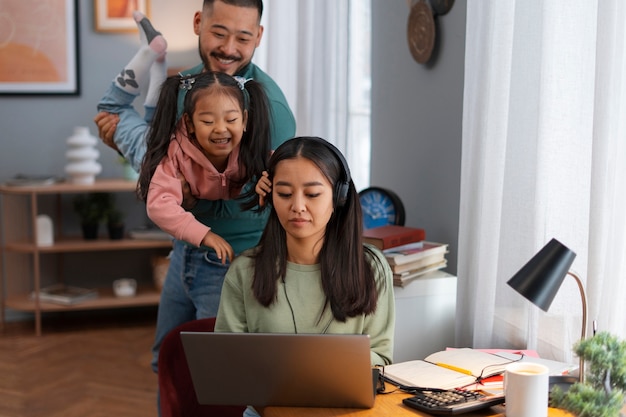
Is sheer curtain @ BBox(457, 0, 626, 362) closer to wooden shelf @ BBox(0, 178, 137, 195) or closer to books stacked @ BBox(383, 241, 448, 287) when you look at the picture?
books stacked @ BBox(383, 241, 448, 287)

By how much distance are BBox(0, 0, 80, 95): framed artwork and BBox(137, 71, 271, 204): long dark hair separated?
136 inches

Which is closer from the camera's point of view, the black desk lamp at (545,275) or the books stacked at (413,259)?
the black desk lamp at (545,275)

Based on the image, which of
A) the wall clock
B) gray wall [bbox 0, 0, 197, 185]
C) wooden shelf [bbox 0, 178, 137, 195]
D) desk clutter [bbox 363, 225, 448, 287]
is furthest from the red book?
gray wall [bbox 0, 0, 197, 185]

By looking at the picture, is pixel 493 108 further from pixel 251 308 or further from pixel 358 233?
pixel 251 308

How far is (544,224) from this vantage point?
2.24m

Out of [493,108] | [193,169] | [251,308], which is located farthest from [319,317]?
[493,108]

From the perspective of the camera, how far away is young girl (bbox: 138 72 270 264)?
6.74 feet

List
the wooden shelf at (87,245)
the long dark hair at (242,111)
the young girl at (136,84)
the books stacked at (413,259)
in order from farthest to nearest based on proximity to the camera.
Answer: the wooden shelf at (87,245) → the books stacked at (413,259) → the young girl at (136,84) → the long dark hair at (242,111)

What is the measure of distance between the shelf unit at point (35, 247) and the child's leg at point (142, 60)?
2.69m

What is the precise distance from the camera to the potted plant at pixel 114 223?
5.30 meters

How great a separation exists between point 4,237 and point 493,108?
3.81m

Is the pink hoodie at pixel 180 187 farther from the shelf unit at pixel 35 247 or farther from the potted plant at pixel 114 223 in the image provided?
the potted plant at pixel 114 223

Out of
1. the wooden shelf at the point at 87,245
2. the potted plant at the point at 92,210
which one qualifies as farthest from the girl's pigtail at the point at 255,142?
the potted plant at the point at 92,210

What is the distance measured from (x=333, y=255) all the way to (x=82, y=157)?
3514 mm
